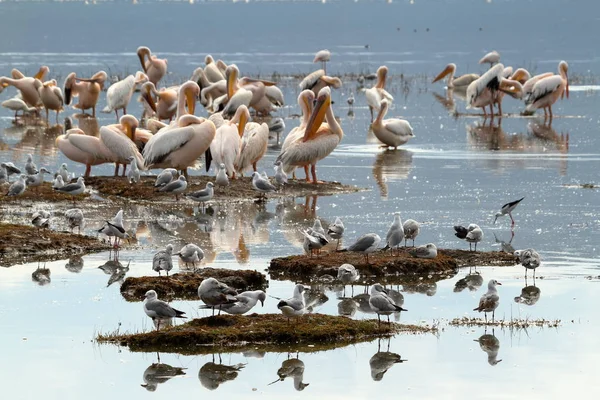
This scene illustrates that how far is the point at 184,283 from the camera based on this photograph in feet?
34.3

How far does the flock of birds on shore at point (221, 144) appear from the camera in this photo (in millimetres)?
10469

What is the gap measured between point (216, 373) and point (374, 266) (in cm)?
329

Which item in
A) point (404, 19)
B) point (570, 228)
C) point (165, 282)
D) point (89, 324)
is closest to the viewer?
point (89, 324)

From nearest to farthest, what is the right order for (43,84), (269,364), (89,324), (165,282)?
(269,364), (89,324), (165,282), (43,84)

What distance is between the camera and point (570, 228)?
44.1 ft

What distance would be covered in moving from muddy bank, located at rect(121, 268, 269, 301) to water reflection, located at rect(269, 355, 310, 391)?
2.05 metres

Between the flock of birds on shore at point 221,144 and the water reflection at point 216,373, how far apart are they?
0.71 m

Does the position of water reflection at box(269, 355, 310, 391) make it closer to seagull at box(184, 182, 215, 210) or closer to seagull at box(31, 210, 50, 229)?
seagull at box(31, 210, 50, 229)

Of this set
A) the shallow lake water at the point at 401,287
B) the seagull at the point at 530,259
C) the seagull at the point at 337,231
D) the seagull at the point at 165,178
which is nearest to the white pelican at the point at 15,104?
the shallow lake water at the point at 401,287

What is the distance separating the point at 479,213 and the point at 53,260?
17.2ft

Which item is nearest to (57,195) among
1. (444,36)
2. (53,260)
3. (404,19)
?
(53,260)

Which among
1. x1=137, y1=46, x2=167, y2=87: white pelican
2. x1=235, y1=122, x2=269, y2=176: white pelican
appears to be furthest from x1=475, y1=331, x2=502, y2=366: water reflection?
x1=137, y1=46, x2=167, y2=87: white pelican

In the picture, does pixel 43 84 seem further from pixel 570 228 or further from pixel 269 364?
pixel 269 364

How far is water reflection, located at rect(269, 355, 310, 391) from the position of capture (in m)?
7.97
